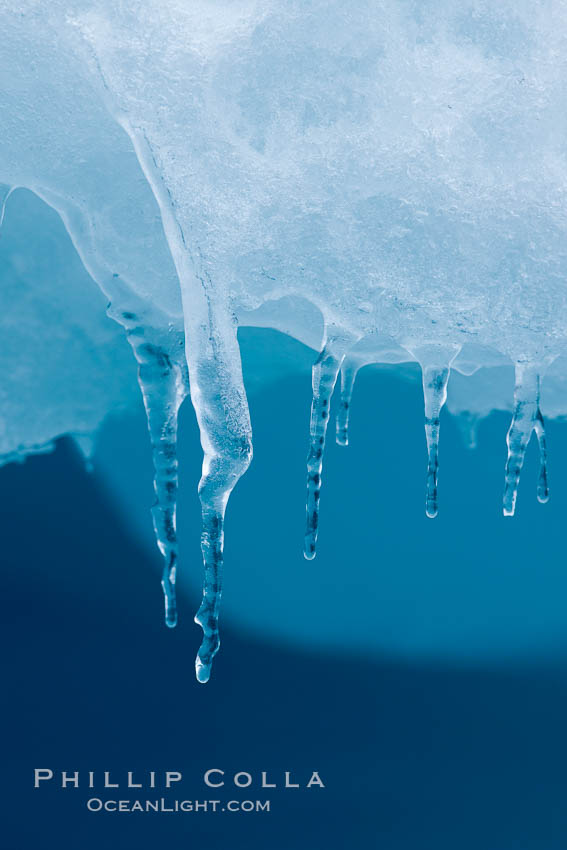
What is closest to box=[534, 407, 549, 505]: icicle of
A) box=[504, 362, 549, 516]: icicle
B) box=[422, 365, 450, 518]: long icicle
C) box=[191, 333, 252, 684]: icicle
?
box=[504, 362, 549, 516]: icicle

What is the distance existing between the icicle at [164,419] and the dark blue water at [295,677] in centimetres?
89

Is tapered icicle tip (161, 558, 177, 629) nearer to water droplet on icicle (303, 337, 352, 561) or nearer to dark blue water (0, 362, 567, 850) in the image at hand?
water droplet on icicle (303, 337, 352, 561)

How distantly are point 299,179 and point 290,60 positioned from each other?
0.46ft

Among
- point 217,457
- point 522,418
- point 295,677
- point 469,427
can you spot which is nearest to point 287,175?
point 217,457

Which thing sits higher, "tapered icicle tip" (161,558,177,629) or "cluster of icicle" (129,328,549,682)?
"cluster of icicle" (129,328,549,682)

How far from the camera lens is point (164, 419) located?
1070 millimetres

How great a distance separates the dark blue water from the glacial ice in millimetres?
890

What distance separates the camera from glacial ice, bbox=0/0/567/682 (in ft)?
3.16

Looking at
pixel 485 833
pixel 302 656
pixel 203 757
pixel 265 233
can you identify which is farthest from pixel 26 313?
pixel 485 833

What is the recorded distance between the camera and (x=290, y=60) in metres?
0.97

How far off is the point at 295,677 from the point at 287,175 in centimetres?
166

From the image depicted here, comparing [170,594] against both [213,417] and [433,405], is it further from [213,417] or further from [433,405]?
[433,405]

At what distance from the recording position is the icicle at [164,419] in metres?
1.05

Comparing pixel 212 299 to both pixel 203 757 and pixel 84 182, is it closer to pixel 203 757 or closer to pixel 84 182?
pixel 84 182
